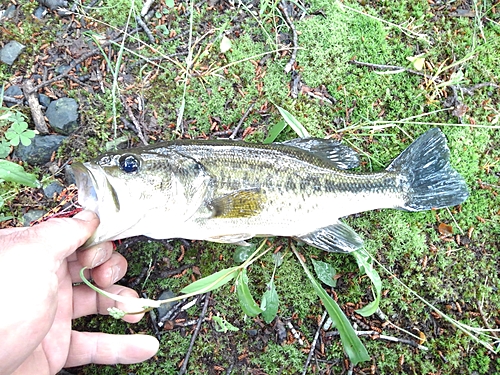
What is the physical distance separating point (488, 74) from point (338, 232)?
2.35m

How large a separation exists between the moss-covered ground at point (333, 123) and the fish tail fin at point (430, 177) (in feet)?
A: 1.13

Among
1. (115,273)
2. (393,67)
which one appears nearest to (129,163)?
(115,273)

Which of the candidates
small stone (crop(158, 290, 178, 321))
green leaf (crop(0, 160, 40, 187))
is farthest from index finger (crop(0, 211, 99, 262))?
small stone (crop(158, 290, 178, 321))

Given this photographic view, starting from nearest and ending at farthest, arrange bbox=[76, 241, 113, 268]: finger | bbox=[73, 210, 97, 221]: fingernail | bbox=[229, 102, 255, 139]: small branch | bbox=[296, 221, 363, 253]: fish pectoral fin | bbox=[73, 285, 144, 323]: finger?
bbox=[73, 210, 97, 221]: fingernail, bbox=[76, 241, 113, 268]: finger, bbox=[73, 285, 144, 323]: finger, bbox=[296, 221, 363, 253]: fish pectoral fin, bbox=[229, 102, 255, 139]: small branch

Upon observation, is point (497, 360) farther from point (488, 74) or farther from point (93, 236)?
point (93, 236)

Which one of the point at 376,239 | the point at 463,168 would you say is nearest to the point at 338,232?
the point at 376,239

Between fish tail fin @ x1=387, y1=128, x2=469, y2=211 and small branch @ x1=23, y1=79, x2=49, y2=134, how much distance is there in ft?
10.9

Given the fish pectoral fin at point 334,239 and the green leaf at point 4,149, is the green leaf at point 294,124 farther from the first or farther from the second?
the green leaf at point 4,149

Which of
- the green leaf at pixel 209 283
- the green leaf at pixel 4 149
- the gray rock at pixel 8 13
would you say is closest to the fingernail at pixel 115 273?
the green leaf at pixel 209 283

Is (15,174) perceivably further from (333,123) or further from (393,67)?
(393,67)

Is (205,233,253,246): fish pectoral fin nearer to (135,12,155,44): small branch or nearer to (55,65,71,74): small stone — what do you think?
(135,12,155,44): small branch

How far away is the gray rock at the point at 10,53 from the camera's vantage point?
4168mm

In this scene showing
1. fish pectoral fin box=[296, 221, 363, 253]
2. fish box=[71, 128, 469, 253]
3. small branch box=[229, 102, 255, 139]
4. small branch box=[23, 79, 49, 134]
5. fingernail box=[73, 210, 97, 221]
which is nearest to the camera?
fingernail box=[73, 210, 97, 221]

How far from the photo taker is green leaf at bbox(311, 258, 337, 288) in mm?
4043
